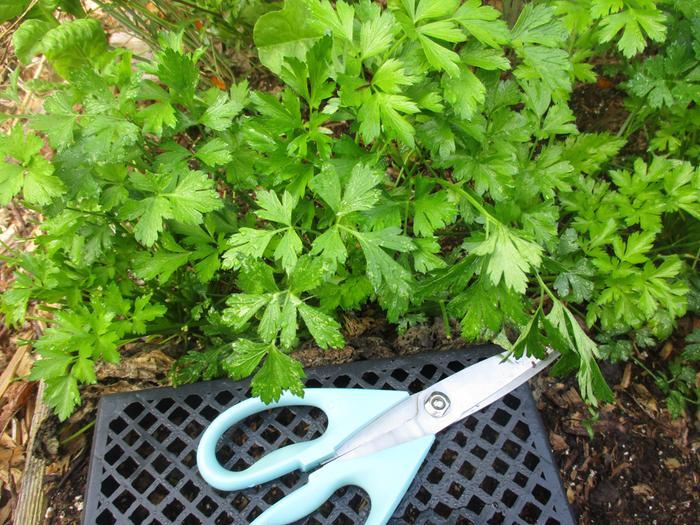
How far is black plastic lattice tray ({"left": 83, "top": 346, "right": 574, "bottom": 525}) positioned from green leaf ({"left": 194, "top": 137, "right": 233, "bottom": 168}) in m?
0.51

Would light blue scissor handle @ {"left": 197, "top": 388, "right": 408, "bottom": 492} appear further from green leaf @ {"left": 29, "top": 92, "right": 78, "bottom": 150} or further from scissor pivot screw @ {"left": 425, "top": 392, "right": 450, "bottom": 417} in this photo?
green leaf @ {"left": 29, "top": 92, "right": 78, "bottom": 150}

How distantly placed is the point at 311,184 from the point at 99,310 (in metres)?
0.59

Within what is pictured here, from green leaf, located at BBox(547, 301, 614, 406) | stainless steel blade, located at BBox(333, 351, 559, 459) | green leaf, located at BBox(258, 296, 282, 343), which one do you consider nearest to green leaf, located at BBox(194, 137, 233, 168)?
green leaf, located at BBox(258, 296, 282, 343)

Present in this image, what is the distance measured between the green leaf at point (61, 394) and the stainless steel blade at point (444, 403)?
614 millimetres

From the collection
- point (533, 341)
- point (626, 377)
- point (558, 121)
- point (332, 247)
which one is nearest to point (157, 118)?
point (332, 247)

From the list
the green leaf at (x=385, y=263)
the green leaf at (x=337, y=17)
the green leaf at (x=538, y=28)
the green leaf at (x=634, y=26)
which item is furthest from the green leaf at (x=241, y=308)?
the green leaf at (x=634, y=26)

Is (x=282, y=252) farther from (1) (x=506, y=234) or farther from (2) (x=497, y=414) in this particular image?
(2) (x=497, y=414)

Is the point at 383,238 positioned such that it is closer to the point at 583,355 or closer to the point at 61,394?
the point at 583,355

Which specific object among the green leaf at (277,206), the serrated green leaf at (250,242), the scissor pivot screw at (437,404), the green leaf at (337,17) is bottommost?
the scissor pivot screw at (437,404)

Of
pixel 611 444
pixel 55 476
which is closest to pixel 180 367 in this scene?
pixel 55 476

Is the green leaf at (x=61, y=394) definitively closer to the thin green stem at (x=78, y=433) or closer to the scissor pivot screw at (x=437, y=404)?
the thin green stem at (x=78, y=433)

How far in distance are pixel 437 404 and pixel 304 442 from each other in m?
0.30

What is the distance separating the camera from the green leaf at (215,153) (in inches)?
47.1

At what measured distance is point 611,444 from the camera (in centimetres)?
153
